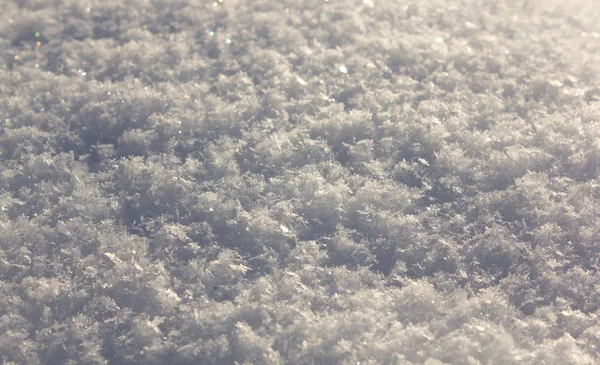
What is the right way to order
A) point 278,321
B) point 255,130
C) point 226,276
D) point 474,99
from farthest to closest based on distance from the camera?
point 474,99, point 255,130, point 226,276, point 278,321

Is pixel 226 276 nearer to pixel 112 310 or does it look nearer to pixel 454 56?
pixel 112 310

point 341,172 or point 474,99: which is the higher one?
point 474,99

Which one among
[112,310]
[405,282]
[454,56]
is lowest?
[112,310]

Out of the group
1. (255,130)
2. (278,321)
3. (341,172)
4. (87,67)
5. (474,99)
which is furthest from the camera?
(87,67)

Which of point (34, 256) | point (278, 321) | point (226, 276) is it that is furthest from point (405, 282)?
point (34, 256)

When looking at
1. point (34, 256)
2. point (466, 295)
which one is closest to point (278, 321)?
point (466, 295)

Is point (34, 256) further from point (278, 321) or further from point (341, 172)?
point (341, 172)

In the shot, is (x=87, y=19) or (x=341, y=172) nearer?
(x=341, y=172)
